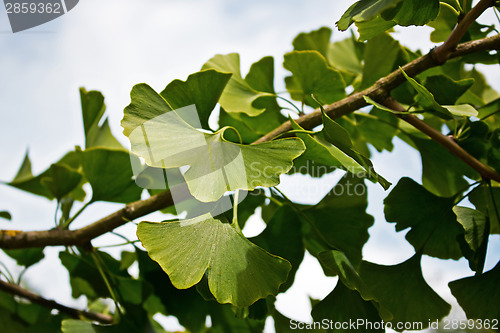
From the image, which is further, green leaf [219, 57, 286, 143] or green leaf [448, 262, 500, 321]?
green leaf [219, 57, 286, 143]

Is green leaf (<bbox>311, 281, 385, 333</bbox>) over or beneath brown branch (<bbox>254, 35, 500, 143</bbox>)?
beneath

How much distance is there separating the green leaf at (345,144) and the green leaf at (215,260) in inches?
4.3

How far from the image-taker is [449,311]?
20.3 inches

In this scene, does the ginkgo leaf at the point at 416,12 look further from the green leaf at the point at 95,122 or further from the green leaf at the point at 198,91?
the green leaf at the point at 95,122

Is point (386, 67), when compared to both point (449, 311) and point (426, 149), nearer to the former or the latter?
point (426, 149)

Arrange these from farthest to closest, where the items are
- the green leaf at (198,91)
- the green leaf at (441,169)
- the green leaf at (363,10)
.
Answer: the green leaf at (441,169) → the green leaf at (198,91) → the green leaf at (363,10)

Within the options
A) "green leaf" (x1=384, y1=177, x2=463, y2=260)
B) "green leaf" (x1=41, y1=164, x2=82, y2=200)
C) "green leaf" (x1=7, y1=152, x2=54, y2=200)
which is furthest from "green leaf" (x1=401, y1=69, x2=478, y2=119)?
"green leaf" (x1=7, y1=152, x2=54, y2=200)

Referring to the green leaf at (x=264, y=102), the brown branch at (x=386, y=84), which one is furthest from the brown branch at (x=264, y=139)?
the green leaf at (x=264, y=102)

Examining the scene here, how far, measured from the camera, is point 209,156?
16.3 inches

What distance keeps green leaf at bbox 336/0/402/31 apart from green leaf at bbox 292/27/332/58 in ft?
0.92

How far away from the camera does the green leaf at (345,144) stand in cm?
40

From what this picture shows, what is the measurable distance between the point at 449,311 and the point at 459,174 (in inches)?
6.7

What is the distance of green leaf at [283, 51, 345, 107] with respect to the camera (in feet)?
1.78

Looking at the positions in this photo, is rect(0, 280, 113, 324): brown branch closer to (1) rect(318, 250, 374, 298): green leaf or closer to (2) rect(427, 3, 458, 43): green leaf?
(1) rect(318, 250, 374, 298): green leaf
